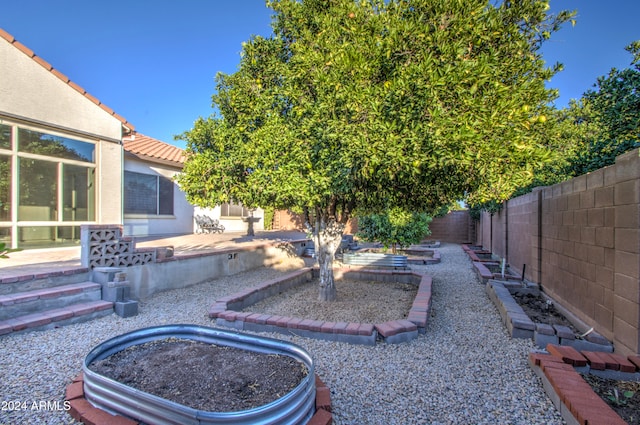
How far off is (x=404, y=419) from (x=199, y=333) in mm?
2182

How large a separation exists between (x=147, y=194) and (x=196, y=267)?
672 centimetres

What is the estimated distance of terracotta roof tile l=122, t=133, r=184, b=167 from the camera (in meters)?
12.1

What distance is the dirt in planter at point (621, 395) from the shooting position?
2.54 metres

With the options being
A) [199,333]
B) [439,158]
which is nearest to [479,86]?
[439,158]

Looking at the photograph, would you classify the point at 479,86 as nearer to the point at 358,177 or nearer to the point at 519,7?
the point at 519,7

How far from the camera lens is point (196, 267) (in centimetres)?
754

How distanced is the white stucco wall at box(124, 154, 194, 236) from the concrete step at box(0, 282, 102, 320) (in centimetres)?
697

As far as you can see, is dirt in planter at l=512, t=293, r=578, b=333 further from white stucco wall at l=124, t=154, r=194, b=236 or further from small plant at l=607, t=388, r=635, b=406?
white stucco wall at l=124, t=154, r=194, b=236

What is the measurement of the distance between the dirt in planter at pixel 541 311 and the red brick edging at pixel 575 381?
1.49 m

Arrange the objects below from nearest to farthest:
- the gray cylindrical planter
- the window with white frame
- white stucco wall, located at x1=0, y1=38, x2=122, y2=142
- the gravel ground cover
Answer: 1. the gray cylindrical planter
2. the gravel ground cover
3. white stucco wall, located at x1=0, y1=38, x2=122, y2=142
4. the window with white frame

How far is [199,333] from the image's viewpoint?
360 centimetres

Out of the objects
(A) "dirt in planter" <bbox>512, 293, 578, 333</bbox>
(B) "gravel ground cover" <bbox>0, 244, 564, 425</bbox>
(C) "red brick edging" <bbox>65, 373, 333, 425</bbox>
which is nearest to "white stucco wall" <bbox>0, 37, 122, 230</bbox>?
(B) "gravel ground cover" <bbox>0, 244, 564, 425</bbox>

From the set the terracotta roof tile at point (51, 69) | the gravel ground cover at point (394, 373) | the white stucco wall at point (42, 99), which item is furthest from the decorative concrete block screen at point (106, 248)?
the terracotta roof tile at point (51, 69)

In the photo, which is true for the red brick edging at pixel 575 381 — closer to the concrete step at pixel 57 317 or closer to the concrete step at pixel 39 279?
the concrete step at pixel 57 317
